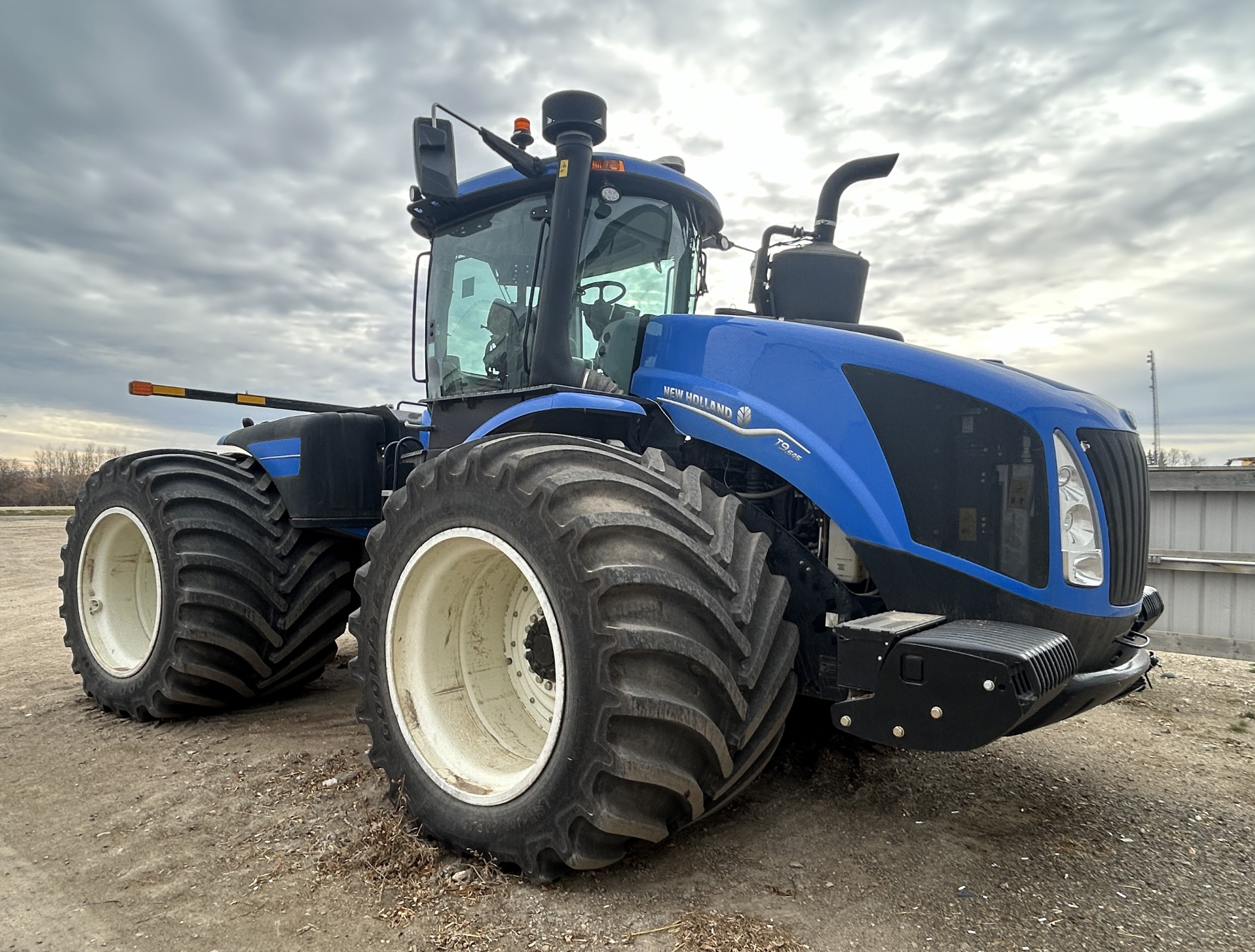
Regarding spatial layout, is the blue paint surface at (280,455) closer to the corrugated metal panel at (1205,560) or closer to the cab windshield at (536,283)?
the cab windshield at (536,283)

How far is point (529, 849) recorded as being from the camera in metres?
2.51

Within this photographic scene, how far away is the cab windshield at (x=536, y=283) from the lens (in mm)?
3818

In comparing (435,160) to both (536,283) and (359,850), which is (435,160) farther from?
(359,850)

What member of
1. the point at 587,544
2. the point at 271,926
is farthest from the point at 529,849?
the point at 587,544

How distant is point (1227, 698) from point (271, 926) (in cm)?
584

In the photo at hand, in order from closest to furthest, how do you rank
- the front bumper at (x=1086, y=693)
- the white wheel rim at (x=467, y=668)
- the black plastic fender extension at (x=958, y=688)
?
the black plastic fender extension at (x=958, y=688), the front bumper at (x=1086, y=693), the white wheel rim at (x=467, y=668)

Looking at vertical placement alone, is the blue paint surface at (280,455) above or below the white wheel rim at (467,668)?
above

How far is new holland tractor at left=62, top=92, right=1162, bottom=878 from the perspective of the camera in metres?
2.35

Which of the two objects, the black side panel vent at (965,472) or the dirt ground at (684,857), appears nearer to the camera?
the dirt ground at (684,857)

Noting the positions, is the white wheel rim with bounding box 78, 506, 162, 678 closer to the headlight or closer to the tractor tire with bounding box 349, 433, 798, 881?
the tractor tire with bounding box 349, 433, 798, 881

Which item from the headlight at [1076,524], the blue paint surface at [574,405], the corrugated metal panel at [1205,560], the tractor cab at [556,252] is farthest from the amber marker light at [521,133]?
the corrugated metal panel at [1205,560]

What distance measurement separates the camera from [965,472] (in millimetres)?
2691

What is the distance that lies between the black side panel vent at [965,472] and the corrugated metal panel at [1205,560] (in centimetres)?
473

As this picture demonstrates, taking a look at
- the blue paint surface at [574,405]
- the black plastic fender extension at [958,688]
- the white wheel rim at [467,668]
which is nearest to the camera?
the black plastic fender extension at [958,688]
